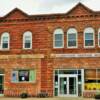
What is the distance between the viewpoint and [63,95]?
168ft

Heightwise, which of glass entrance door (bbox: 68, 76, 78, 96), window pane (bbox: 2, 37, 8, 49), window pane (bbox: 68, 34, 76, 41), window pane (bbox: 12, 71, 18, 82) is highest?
window pane (bbox: 68, 34, 76, 41)

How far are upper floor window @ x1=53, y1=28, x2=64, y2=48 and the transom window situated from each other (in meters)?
4.22

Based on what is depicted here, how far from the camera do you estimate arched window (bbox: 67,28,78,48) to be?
51.7 metres

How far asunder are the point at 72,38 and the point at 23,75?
7.31 m

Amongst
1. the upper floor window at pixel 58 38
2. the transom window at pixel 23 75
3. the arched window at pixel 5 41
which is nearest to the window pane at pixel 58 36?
the upper floor window at pixel 58 38

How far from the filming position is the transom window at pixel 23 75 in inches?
2066

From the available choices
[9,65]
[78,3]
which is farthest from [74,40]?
[9,65]

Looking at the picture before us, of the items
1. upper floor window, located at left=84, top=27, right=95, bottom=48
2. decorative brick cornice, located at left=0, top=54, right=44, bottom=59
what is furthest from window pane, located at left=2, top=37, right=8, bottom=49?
upper floor window, located at left=84, top=27, right=95, bottom=48

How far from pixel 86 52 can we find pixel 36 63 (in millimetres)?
6055

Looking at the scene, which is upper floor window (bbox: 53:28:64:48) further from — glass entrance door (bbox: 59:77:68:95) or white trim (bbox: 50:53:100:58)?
glass entrance door (bbox: 59:77:68:95)

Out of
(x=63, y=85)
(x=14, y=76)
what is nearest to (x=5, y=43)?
(x=14, y=76)

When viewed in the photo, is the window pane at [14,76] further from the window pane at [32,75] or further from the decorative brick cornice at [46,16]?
the decorative brick cornice at [46,16]

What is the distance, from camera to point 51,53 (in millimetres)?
52125

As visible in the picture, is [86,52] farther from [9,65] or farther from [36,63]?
[9,65]
